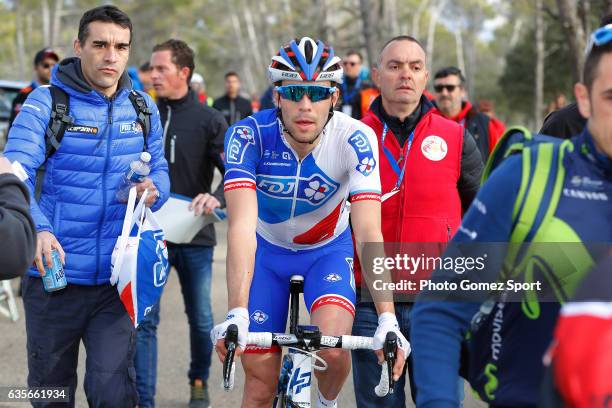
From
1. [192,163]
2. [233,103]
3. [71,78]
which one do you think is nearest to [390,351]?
[71,78]

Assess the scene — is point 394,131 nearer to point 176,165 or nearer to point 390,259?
point 390,259

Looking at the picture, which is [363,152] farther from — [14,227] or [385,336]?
[14,227]

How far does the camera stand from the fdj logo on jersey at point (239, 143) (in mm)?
4297

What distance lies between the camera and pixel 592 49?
2480 mm

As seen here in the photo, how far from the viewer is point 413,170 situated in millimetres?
5074

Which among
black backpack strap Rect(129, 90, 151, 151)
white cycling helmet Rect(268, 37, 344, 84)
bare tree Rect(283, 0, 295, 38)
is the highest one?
bare tree Rect(283, 0, 295, 38)

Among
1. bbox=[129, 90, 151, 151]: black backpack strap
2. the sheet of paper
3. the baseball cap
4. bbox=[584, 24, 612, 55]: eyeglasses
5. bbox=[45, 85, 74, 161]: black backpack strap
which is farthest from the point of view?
the baseball cap

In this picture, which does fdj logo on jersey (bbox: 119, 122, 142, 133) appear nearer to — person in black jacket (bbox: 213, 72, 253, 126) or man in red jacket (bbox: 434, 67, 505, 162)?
man in red jacket (bbox: 434, 67, 505, 162)

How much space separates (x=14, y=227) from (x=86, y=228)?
214cm

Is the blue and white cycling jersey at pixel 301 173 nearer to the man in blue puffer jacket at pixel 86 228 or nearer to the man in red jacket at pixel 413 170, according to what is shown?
the man in red jacket at pixel 413 170

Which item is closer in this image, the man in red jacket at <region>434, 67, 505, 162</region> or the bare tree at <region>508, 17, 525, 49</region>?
the man in red jacket at <region>434, 67, 505, 162</region>

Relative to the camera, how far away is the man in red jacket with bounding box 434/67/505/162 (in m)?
8.38

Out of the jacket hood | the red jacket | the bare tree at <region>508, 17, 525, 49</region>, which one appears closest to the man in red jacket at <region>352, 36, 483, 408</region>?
the red jacket

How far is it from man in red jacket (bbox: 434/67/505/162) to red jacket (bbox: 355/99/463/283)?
10.7 ft
